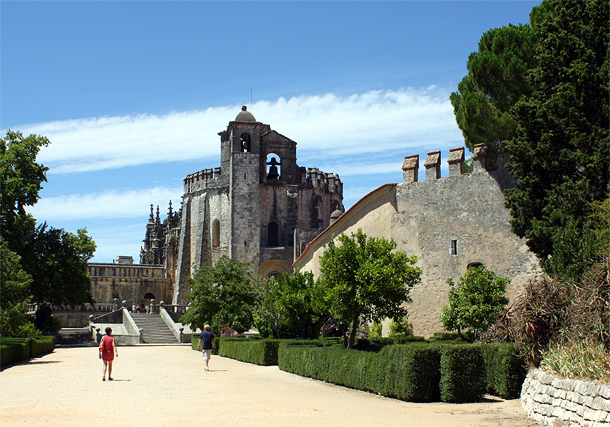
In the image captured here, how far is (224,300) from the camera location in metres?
31.0

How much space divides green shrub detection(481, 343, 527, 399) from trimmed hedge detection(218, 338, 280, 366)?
10.6 meters

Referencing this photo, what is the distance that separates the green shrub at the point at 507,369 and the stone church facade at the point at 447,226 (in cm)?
1049

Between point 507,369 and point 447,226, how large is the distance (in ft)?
43.4

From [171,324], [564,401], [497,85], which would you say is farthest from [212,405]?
[171,324]

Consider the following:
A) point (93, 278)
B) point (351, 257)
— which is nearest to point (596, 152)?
point (351, 257)

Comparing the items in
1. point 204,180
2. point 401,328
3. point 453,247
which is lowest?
point 401,328

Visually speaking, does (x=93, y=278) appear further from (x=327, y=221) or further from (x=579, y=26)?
(x=579, y=26)

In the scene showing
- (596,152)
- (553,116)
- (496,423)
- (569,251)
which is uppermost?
(553,116)

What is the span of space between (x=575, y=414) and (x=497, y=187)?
1554 centimetres

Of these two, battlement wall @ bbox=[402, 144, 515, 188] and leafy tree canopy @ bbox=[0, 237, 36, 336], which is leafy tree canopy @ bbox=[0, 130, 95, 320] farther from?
battlement wall @ bbox=[402, 144, 515, 188]

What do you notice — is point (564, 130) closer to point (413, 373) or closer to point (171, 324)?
point (413, 373)

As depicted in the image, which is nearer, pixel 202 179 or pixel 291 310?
pixel 291 310

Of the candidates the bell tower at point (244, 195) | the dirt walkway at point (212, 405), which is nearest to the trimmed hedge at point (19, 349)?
the dirt walkway at point (212, 405)

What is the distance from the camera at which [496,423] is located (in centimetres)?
1038
